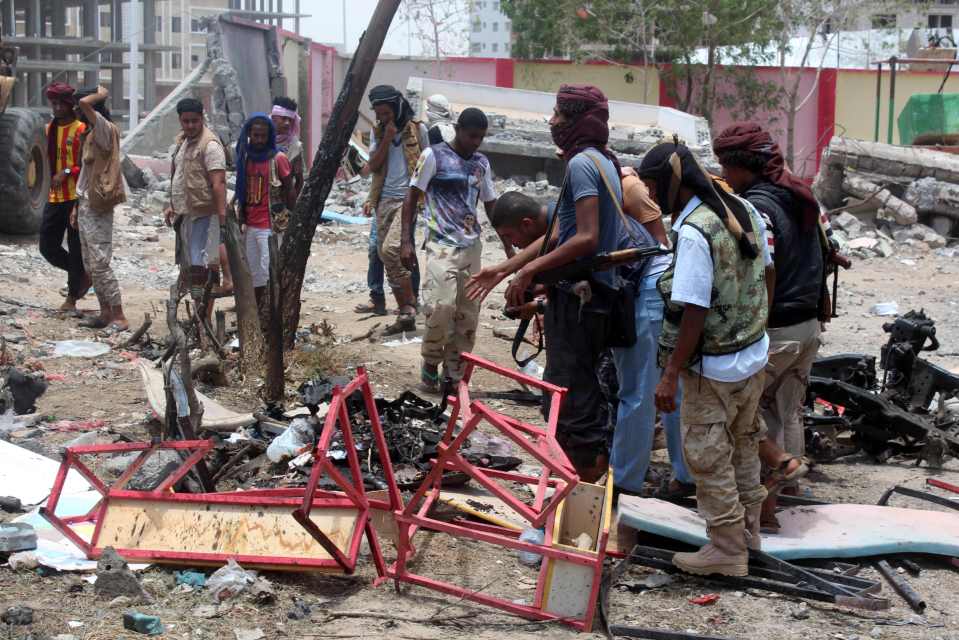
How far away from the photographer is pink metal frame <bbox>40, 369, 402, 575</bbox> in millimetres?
3740

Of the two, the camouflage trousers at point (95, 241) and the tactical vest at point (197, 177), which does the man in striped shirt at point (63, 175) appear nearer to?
the camouflage trousers at point (95, 241)

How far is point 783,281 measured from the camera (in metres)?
4.66

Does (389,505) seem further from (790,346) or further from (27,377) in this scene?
(27,377)

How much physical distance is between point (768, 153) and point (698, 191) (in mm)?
706

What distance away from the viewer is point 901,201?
16.1 meters

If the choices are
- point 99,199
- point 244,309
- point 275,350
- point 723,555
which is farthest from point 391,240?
point 723,555

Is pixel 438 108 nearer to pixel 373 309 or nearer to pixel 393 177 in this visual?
pixel 393 177

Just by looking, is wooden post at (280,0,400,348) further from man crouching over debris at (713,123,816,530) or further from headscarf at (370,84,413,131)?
man crouching over debris at (713,123,816,530)

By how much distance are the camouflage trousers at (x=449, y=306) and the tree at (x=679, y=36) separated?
751 inches

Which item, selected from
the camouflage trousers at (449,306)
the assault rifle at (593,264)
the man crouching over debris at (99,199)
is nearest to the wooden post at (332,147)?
the camouflage trousers at (449,306)

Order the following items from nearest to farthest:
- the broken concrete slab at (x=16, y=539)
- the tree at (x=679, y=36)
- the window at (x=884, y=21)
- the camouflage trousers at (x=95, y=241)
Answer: the broken concrete slab at (x=16, y=539), the camouflage trousers at (x=95, y=241), the tree at (x=679, y=36), the window at (x=884, y=21)

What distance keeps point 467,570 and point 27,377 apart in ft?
10.7

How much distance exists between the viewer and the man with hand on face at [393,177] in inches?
340

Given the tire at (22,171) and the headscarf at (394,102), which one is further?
the tire at (22,171)
